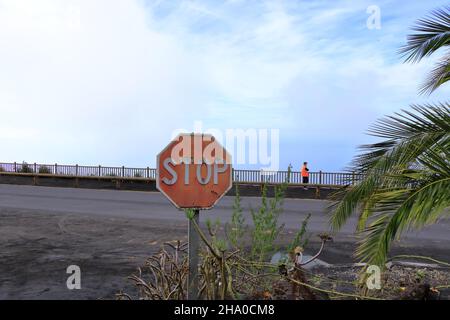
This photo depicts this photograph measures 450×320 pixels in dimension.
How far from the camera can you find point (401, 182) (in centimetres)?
435

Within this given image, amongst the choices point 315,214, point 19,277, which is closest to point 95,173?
point 315,214

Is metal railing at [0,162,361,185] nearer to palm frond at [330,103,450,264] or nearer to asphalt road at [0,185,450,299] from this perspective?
asphalt road at [0,185,450,299]

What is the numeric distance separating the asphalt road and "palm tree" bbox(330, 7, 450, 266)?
0.96m

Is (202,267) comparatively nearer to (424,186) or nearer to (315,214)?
(424,186)

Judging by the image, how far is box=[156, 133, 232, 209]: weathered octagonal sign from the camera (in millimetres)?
3105

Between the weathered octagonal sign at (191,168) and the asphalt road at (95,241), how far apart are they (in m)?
2.64

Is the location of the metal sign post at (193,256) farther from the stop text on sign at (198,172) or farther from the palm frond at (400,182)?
the palm frond at (400,182)

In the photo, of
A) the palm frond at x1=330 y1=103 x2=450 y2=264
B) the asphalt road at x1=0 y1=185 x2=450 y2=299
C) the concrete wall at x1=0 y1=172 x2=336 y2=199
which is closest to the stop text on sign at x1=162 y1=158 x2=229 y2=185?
the palm frond at x1=330 y1=103 x2=450 y2=264

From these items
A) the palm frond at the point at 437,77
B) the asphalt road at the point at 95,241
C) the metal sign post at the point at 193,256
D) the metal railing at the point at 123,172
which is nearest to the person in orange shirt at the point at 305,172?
the metal railing at the point at 123,172

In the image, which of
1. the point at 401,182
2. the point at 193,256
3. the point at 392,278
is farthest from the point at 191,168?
the point at 392,278

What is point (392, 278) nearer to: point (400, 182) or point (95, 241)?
point (400, 182)

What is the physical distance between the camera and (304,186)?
23.8 m

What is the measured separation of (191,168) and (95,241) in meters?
7.04
